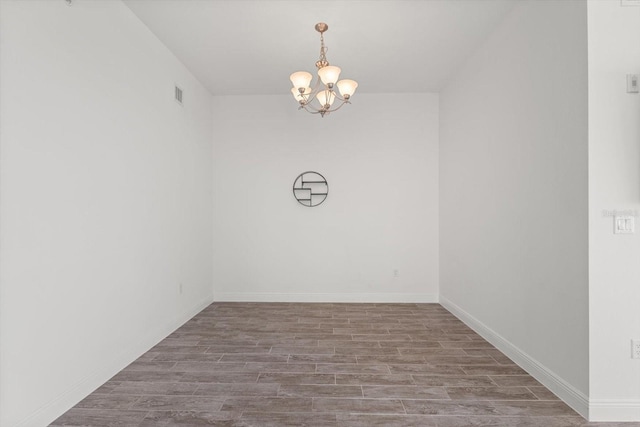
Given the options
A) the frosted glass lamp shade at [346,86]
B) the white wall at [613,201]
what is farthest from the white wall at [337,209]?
the white wall at [613,201]

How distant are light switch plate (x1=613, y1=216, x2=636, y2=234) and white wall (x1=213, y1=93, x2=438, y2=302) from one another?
317cm

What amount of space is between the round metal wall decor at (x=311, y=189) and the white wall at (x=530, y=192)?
1938 millimetres

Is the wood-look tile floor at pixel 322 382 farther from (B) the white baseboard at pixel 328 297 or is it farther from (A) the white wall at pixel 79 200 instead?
(B) the white baseboard at pixel 328 297

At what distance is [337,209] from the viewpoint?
17.7ft

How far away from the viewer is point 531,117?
2832mm

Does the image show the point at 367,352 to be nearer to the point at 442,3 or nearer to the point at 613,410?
the point at 613,410

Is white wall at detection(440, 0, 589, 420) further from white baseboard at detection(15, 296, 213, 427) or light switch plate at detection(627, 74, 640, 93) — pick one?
white baseboard at detection(15, 296, 213, 427)

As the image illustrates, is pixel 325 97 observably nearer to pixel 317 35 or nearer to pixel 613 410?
pixel 317 35

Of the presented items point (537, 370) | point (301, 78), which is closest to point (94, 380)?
point (301, 78)

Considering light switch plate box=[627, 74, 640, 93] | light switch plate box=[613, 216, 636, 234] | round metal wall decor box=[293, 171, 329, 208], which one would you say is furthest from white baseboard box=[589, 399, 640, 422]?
round metal wall decor box=[293, 171, 329, 208]

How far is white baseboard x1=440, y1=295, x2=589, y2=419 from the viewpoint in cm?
227

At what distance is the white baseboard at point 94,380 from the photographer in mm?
2119

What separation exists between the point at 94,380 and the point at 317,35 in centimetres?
346

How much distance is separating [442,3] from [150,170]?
3.02 meters
